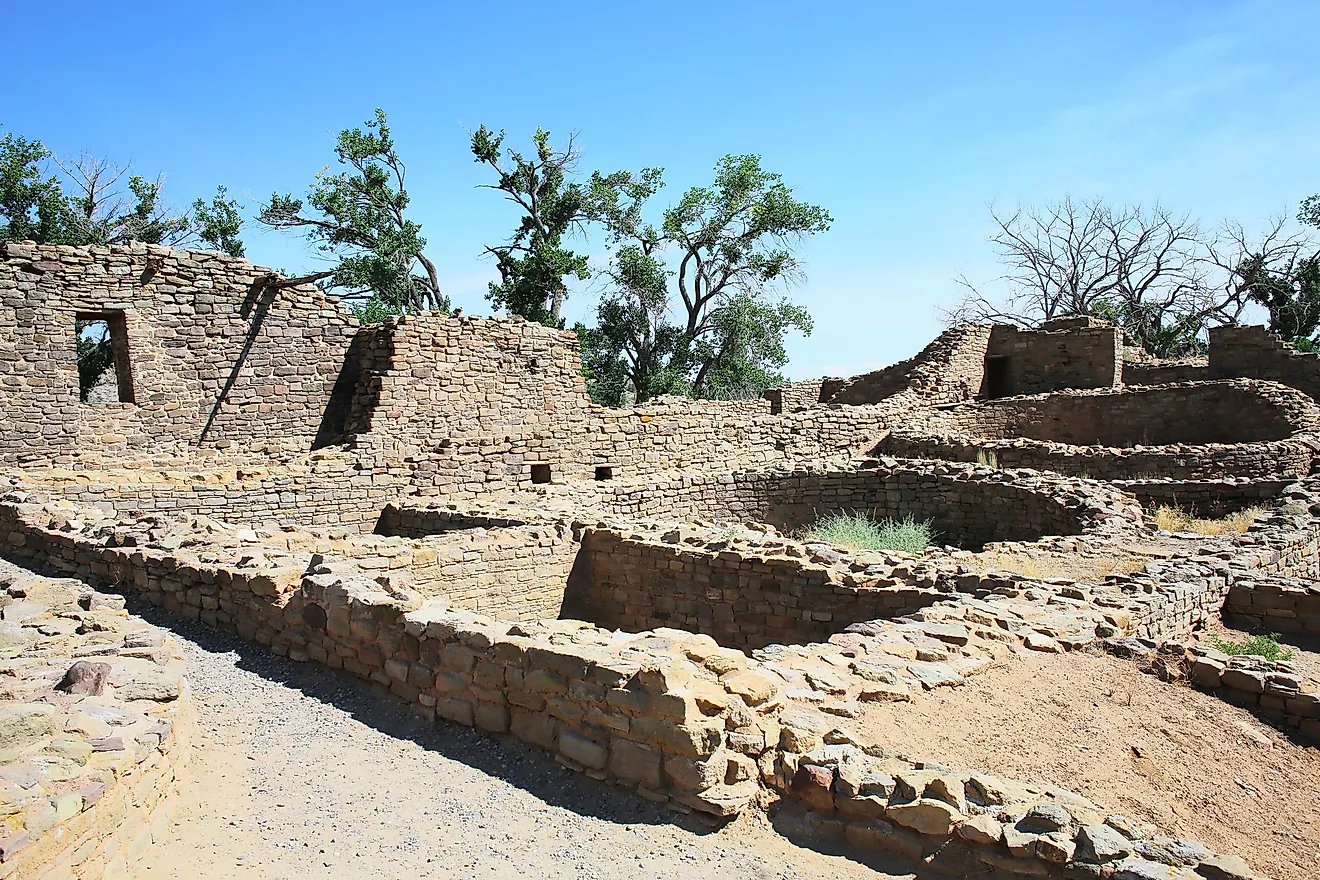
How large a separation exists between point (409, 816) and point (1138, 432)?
17.0m

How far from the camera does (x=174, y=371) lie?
1516 cm

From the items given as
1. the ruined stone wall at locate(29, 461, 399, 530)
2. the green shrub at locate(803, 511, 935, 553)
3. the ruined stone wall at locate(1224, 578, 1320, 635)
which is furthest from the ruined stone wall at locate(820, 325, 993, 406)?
the ruined stone wall at locate(1224, 578, 1320, 635)

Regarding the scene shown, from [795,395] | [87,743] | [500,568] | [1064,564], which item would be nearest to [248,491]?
[500,568]

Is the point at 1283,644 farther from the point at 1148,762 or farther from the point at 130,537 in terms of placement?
the point at 130,537

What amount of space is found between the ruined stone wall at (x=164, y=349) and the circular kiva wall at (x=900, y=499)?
6.81m

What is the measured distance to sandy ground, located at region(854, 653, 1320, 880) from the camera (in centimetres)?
420

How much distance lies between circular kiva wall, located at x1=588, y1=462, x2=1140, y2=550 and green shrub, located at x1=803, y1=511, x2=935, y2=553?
412mm

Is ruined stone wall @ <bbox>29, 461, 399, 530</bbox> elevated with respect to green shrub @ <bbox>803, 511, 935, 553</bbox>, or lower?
elevated

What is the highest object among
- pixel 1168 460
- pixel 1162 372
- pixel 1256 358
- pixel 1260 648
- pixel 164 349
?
pixel 1256 358

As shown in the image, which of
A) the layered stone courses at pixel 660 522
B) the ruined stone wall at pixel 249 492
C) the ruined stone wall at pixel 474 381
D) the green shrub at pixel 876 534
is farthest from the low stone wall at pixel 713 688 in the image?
the ruined stone wall at pixel 474 381

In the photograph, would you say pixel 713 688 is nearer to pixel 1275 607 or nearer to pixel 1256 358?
pixel 1275 607

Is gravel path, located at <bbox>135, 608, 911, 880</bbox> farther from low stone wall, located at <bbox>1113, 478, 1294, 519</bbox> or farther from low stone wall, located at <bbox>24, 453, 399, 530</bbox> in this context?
low stone wall, located at <bbox>1113, 478, 1294, 519</bbox>

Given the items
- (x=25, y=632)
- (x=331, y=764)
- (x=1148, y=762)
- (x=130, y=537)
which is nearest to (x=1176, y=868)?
(x=1148, y=762)

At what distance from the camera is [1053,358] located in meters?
21.3
